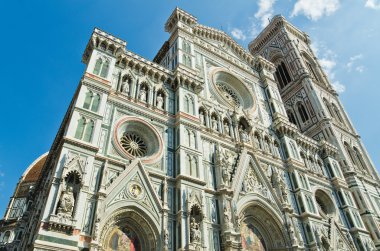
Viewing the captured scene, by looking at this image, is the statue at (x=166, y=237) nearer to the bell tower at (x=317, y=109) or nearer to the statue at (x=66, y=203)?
the statue at (x=66, y=203)

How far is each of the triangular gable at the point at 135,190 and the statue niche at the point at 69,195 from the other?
1.34m

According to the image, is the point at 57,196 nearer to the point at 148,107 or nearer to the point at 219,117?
the point at 148,107

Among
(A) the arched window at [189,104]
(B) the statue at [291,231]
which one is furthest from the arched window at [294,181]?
(A) the arched window at [189,104]

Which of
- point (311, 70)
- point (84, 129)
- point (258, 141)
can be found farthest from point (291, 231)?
point (311, 70)

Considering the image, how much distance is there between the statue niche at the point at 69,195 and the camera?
39.0ft

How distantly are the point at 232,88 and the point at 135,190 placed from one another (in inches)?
604

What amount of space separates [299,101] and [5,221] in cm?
3566

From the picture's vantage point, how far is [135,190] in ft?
48.3

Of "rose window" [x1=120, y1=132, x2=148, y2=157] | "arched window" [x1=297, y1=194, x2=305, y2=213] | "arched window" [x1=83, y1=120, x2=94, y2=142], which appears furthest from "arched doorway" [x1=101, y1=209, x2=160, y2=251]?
"arched window" [x1=297, y1=194, x2=305, y2=213]

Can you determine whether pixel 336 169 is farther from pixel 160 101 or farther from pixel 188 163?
pixel 160 101

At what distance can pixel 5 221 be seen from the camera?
3145 centimetres

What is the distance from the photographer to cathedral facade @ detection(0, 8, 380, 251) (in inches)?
531

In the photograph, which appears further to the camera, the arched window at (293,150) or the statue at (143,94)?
the arched window at (293,150)

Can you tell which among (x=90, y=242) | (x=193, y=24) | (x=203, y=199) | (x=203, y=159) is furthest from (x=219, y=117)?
(x=90, y=242)
